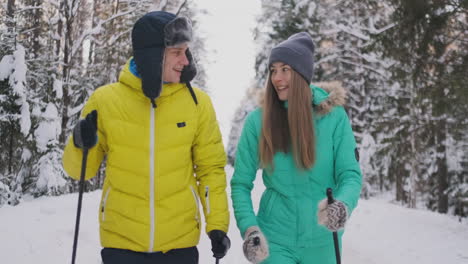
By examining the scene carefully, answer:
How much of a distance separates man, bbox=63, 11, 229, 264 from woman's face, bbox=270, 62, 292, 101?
1.86 feet

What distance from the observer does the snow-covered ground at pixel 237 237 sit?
598 centimetres

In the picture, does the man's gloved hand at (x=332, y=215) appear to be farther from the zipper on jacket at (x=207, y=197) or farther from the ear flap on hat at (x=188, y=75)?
the ear flap on hat at (x=188, y=75)

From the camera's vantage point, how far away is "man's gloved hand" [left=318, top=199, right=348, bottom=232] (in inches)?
104

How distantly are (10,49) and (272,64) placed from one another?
1027 centimetres

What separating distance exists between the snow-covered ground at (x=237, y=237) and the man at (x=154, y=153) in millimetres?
3554

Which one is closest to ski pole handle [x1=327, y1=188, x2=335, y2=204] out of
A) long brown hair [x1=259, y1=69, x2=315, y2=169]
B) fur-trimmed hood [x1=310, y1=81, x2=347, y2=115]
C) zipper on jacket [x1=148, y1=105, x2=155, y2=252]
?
long brown hair [x1=259, y1=69, x2=315, y2=169]

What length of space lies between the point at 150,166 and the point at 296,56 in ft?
4.35

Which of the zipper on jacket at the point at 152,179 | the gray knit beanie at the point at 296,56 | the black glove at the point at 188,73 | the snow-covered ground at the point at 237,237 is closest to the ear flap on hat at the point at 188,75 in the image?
the black glove at the point at 188,73

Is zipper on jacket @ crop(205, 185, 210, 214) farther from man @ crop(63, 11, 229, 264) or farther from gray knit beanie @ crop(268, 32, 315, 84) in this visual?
gray knit beanie @ crop(268, 32, 315, 84)

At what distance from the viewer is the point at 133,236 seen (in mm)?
2629

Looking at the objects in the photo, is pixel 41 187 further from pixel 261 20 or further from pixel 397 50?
pixel 261 20

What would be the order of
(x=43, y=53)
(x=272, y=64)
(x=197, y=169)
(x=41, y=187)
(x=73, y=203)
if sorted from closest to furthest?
1. (x=197, y=169)
2. (x=272, y=64)
3. (x=73, y=203)
4. (x=41, y=187)
5. (x=43, y=53)

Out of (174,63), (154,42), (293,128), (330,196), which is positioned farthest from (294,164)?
(154,42)

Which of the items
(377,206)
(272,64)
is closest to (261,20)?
(377,206)
